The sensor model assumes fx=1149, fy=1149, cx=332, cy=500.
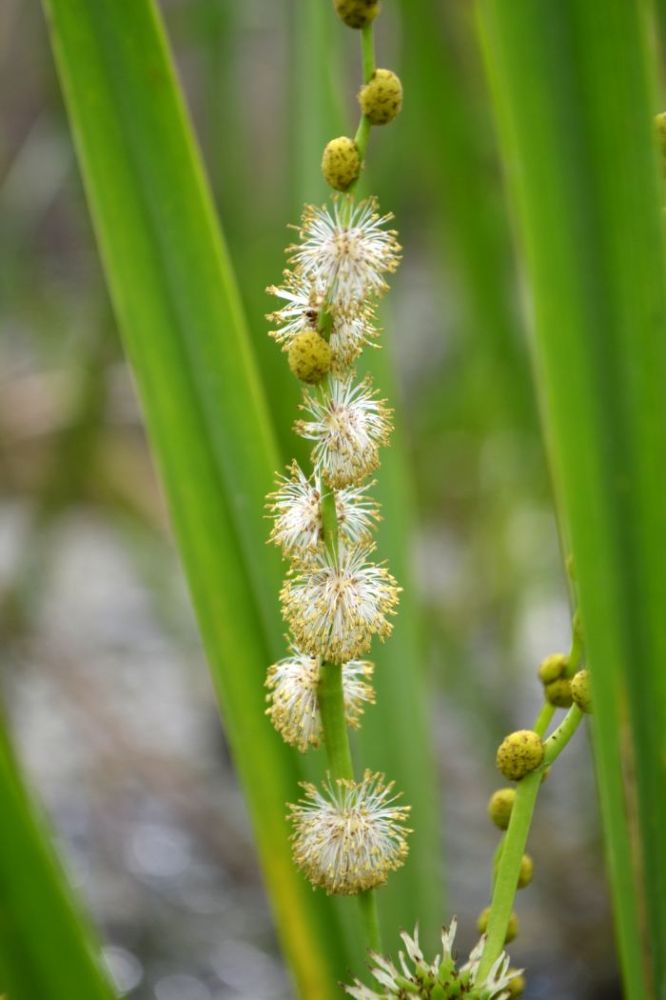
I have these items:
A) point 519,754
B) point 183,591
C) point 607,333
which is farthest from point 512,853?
point 183,591

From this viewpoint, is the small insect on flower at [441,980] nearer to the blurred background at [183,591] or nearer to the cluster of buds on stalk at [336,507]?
the cluster of buds on stalk at [336,507]

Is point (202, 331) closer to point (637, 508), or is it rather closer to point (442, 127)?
point (637, 508)

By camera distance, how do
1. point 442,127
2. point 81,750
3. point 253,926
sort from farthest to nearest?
point 81,750
point 253,926
point 442,127

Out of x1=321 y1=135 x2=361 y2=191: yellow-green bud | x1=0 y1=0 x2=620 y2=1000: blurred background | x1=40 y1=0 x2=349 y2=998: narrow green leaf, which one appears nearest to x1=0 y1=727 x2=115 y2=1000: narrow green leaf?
x1=40 y1=0 x2=349 y2=998: narrow green leaf

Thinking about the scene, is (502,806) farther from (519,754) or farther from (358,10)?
(358,10)

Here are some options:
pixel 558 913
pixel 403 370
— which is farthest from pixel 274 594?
pixel 403 370

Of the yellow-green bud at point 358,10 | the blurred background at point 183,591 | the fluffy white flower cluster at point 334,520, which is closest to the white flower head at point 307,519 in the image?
the fluffy white flower cluster at point 334,520
